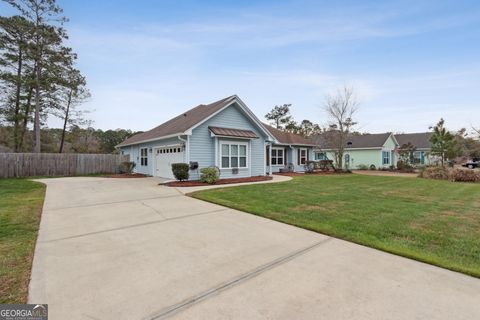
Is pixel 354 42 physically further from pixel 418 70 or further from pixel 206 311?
pixel 206 311

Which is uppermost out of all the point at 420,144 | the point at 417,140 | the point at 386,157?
the point at 417,140

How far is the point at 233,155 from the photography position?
49.3 feet

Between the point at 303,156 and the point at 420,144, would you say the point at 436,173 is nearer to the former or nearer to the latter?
the point at 303,156

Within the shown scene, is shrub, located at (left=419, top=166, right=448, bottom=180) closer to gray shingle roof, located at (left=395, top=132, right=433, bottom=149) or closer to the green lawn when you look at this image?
the green lawn

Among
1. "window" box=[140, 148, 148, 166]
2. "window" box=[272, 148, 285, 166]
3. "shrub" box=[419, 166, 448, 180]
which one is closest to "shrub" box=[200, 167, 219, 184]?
"window" box=[140, 148, 148, 166]

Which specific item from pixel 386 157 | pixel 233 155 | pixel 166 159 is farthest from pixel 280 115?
pixel 166 159

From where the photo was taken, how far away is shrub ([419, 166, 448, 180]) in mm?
17219

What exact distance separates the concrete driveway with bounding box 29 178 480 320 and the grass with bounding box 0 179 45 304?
0.13 meters

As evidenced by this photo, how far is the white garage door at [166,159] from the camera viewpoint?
14.4 meters

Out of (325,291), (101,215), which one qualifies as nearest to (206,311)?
(325,291)

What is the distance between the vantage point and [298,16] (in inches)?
482

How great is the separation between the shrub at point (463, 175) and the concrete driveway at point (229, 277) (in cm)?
1793

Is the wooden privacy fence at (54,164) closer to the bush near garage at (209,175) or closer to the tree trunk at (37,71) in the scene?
the tree trunk at (37,71)

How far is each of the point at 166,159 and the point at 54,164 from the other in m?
9.37
